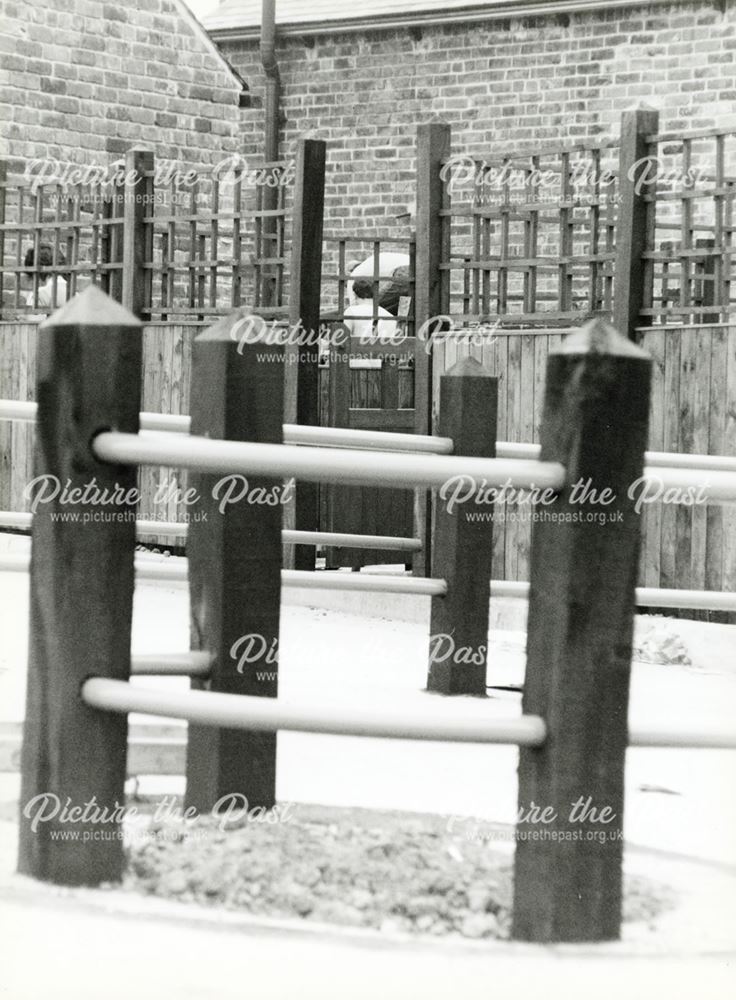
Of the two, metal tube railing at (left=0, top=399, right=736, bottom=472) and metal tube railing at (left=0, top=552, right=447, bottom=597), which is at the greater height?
metal tube railing at (left=0, top=399, right=736, bottom=472)

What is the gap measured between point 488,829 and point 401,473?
47.6 inches

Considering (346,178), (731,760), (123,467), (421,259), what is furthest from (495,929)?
(346,178)

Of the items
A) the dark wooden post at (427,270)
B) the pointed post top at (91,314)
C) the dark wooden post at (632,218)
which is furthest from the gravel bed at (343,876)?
the dark wooden post at (427,270)

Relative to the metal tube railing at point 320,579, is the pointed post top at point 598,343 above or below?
above

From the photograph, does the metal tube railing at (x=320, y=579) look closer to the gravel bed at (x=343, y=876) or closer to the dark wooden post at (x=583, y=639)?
the gravel bed at (x=343, y=876)

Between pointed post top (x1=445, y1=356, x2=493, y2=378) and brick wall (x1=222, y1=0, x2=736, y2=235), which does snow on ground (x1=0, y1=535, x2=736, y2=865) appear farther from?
brick wall (x1=222, y1=0, x2=736, y2=235)

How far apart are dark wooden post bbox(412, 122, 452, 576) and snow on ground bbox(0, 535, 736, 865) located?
570 mm

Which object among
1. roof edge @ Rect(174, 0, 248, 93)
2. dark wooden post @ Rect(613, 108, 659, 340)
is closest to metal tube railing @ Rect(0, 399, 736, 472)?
dark wooden post @ Rect(613, 108, 659, 340)

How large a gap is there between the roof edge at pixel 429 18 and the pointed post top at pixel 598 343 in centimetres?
1332

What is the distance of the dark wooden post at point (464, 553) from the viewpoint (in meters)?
5.86

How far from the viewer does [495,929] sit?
320cm

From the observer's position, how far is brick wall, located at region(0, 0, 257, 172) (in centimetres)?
1372

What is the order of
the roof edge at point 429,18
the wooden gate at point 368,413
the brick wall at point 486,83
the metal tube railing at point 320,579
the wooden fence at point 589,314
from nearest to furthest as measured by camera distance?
the metal tube railing at point 320,579, the wooden fence at point 589,314, the wooden gate at point 368,413, the brick wall at point 486,83, the roof edge at point 429,18

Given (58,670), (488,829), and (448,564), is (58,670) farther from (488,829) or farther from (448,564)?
(448,564)
